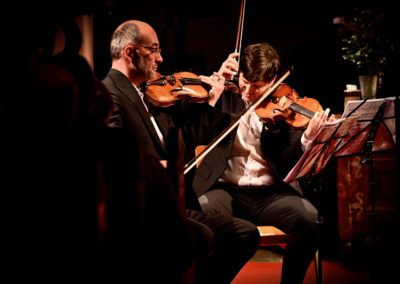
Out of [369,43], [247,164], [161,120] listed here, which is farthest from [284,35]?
[161,120]

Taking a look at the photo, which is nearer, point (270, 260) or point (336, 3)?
point (270, 260)

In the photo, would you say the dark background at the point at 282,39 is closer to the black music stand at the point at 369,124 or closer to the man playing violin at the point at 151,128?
the man playing violin at the point at 151,128

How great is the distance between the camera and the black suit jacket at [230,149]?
101 inches

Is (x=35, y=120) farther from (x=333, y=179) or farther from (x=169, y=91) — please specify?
(x=333, y=179)

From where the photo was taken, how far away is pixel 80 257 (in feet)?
3.48

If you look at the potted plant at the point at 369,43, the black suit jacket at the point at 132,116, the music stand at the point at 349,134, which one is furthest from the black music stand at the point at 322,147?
the potted plant at the point at 369,43

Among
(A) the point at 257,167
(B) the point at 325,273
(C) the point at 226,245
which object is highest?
(A) the point at 257,167

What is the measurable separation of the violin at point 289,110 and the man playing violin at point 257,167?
5 centimetres

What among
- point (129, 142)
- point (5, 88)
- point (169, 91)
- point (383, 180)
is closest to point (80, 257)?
point (129, 142)

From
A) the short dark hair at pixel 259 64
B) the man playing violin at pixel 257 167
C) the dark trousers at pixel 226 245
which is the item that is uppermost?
the short dark hair at pixel 259 64

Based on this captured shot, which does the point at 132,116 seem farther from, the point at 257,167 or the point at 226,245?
the point at 257,167

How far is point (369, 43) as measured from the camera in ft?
11.3

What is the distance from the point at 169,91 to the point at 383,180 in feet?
5.98

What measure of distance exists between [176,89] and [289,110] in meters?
0.67
